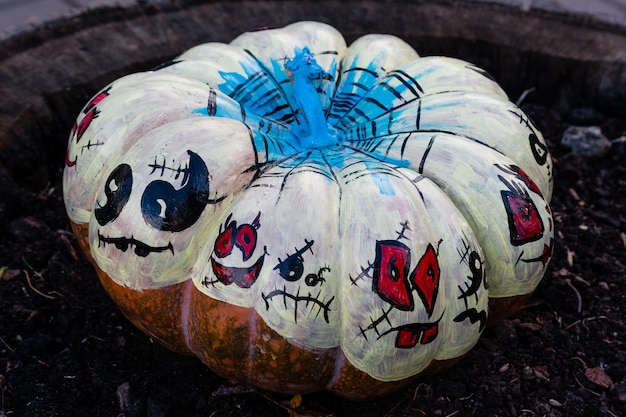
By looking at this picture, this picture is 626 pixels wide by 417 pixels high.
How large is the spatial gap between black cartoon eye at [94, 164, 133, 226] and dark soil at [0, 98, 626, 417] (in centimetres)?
52

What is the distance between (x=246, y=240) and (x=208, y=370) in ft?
1.93

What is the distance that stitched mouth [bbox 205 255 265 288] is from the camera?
154 cm

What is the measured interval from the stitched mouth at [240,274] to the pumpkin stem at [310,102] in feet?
1.33

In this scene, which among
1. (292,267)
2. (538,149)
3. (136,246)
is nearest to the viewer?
(292,267)

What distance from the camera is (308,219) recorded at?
5.10 ft

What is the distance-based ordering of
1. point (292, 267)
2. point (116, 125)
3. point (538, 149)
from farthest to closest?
1. point (538, 149)
2. point (116, 125)
3. point (292, 267)

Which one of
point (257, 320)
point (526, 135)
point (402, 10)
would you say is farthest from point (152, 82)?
point (402, 10)

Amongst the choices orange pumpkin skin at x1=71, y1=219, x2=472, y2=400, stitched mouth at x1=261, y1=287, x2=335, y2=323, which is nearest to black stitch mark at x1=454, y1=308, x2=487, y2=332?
orange pumpkin skin at x1=71, y1=219, x2=472, y2=400

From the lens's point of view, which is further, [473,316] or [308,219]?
[473,316]

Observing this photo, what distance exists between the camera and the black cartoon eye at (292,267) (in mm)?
1524

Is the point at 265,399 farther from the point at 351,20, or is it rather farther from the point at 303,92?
the point at 351,20

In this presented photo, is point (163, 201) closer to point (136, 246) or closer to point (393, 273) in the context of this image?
point (136, 246)

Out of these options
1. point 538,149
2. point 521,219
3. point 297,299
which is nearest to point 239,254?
point 297,299

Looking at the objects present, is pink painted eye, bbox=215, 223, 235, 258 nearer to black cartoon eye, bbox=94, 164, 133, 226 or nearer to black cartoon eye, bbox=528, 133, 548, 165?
black cartoon eye, bbox=94, 164, 133, 226
